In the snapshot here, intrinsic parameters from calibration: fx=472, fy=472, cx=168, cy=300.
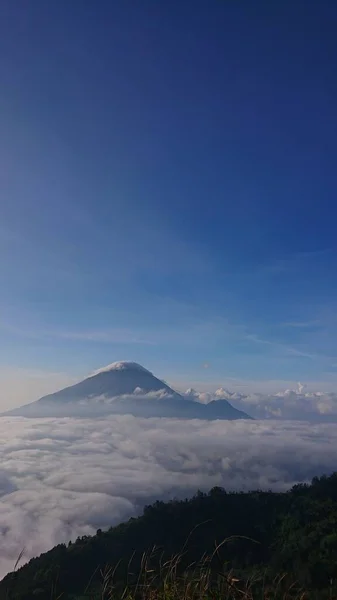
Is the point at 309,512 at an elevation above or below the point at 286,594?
below

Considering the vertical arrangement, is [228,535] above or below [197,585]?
below

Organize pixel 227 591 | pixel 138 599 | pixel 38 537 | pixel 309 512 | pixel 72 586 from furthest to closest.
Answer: pixel 38 537, pixel 309 512, pixel 72 586, pixel 138 599, pixel 227 591

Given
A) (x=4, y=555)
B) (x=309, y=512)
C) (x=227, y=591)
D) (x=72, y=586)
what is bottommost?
(x=4, y=555)

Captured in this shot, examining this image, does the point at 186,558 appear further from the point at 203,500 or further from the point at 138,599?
the point at 203,500

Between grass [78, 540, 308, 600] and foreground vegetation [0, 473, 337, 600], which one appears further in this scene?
foreground vegetation [0, 473, 337, 600]

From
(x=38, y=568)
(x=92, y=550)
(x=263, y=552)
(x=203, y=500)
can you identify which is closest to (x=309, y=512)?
(x=263, y=552)

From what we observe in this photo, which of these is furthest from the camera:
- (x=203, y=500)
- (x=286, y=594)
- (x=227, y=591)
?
(x=203, y=500)

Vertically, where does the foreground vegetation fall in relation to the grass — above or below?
below

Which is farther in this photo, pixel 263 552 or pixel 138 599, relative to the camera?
pixel 263 552

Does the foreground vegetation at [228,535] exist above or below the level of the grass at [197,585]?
below

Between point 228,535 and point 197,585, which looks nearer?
point 197,585

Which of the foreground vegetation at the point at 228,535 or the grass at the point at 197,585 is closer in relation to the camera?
the grass at the point at 197,585
